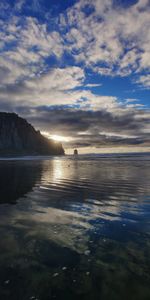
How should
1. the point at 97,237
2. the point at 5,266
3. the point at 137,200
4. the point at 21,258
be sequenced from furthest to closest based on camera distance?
1. the point at 137,200
2. the point at 97,237
3. the point at 21,258
4. the point at 5,266

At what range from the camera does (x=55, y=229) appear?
8.99m

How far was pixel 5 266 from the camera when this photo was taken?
20.0 ft

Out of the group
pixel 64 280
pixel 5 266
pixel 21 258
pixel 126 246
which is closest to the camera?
pixel 64 280

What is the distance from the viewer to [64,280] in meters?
5.51

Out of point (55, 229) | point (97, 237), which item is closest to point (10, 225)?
point (55, 229)

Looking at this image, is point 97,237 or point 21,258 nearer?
point 21,258

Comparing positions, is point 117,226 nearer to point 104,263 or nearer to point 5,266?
point 104,263

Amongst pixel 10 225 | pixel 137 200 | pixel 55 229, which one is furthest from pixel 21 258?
pixel 137 200

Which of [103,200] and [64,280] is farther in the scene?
[103,200]

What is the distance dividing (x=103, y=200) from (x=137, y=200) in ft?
7.50

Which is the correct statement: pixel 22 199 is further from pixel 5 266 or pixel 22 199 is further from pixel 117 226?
pixel 5 266

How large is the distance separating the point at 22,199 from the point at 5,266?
8.74 m

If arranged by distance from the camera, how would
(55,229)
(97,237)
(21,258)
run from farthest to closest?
1. (55,229)
2. (97,237)
3. (21,258)

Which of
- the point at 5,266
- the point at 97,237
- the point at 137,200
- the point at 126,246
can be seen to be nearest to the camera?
the point at 5,266
